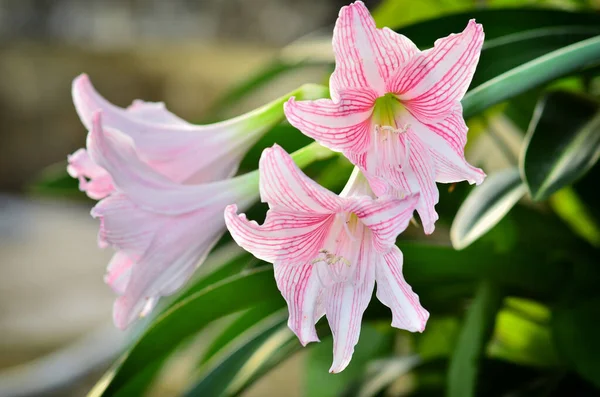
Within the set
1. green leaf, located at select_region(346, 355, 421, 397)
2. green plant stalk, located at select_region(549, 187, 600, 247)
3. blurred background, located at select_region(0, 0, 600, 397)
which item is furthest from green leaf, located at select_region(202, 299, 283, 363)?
blurred background, located at select_region(0, 0, 600, 397)

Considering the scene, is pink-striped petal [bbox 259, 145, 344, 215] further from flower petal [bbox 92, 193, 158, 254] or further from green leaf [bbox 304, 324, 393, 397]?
green leaf [bbox 304, 324, 393, 397]

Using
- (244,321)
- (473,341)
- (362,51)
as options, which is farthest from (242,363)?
(362,51)

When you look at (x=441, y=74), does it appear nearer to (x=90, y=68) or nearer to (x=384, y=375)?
(x=384, y=375)

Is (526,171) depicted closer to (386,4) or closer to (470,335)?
(470,335)

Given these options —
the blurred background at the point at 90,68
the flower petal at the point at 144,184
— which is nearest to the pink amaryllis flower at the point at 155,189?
the flower petal at the point at 144,184

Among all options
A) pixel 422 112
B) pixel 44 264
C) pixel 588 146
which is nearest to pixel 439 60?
pixel 422 112

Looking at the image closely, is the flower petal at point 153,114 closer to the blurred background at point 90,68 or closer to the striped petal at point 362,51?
the striped petal at point 362,51
